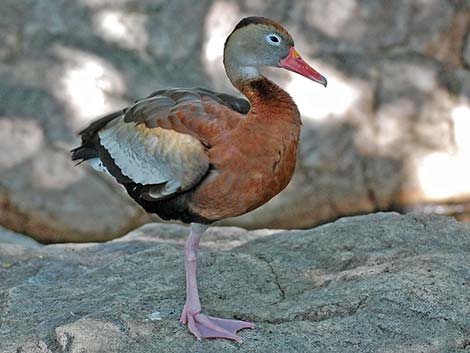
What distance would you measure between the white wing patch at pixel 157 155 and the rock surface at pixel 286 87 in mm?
2796

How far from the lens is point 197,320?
3.43 meters

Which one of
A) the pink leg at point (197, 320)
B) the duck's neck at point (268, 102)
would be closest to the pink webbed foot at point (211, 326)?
the pink leg at point (197, 320)

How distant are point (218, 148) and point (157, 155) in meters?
0.32

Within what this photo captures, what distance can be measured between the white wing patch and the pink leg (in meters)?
0.31

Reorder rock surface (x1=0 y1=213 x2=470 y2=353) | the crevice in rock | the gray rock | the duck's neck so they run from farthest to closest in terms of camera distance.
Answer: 1. the gray rock
2. the crevice in rock
3. the duck's neck
4. rock surface (x1=0 y1=213 x2=470 y2=353)

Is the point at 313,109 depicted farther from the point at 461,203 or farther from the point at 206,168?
the point at 206,168

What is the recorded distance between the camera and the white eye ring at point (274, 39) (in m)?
3.50

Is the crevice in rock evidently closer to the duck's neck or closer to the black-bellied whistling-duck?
the black-bellied whistling-duck

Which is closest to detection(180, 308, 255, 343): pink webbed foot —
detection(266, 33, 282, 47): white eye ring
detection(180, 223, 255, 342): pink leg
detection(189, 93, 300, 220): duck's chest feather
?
detection(180, 223, 255, 342): pink leg

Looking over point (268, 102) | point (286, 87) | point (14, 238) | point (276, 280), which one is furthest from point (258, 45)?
point (14, 238)

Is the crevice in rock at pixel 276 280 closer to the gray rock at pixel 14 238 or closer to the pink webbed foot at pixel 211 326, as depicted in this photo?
the pink webbed foot at pixel 211 326

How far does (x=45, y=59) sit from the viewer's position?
6.62 meters

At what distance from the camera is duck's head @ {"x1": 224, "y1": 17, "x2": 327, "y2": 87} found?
138 inches

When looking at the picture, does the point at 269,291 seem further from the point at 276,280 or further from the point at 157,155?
the point at 157,155
